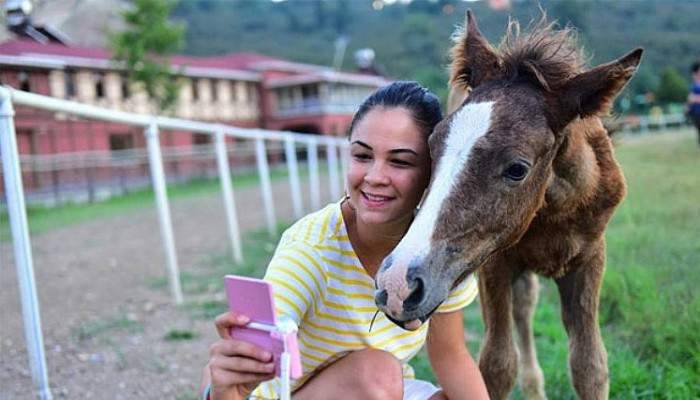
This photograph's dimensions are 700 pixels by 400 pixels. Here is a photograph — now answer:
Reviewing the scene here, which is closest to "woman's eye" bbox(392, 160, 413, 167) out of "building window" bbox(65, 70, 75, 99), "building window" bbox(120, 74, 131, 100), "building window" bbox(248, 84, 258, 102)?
"building window" bbox(65, 70, 75, 99)

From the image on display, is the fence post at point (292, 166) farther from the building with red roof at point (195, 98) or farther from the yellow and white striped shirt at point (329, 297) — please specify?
the yellow and white striped shirt at point (329, 297)

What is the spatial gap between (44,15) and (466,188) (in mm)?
4044

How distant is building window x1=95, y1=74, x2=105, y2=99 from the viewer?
25984 mm

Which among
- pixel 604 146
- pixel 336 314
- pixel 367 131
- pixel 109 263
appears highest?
pixel 367 131

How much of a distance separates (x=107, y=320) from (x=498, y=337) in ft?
10.9

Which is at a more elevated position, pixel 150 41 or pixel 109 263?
pixel 150 41

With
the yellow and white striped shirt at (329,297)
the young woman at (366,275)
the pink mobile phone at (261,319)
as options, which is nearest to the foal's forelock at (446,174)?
the young woman at (366,275)

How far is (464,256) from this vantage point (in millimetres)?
1806

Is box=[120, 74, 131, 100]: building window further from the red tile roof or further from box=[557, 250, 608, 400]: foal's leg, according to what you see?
box=[557, 250, 608, 400]: foal's leg

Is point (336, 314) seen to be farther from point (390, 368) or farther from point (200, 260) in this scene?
point (200, 260)

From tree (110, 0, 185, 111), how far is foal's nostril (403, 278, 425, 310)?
23.3m

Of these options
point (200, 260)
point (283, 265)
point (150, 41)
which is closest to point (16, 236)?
point (283, 265)

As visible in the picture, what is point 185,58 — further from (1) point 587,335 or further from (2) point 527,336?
(1) point 587,335

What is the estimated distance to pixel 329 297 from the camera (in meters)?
1.91
